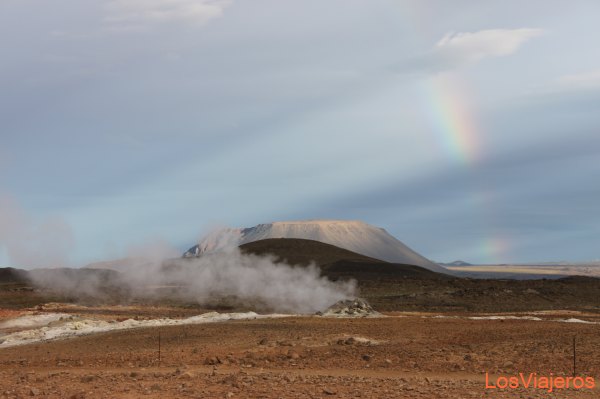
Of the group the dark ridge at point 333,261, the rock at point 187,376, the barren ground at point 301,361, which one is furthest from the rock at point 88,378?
the dark ridge at point 333,261

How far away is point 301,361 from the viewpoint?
26516 mm

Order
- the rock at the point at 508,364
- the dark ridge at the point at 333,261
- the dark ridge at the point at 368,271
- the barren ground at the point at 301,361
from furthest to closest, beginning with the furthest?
the dark ridge at the point at 333,261, the dark ridge at the point at 368,271, the rock at the point at 508,364, the barren ground at the point at 301,361

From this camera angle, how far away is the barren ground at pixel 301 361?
1905 cm

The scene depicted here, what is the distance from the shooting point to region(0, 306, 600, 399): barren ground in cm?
1905

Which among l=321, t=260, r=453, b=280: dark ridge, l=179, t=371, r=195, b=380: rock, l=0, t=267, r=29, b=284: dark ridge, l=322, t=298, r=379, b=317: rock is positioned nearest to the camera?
l=179, t=371, r=195, b=380: rock

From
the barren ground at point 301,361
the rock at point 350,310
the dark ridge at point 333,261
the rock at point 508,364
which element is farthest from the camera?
the dark ridge at point 333,261

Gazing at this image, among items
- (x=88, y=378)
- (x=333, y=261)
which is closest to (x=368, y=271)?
(x=333, y=261)

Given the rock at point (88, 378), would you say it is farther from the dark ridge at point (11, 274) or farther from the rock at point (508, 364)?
the dark ridge at point (11, 274)

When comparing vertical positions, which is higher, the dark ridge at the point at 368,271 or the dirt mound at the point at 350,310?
the dark ridge at the point at 368,271

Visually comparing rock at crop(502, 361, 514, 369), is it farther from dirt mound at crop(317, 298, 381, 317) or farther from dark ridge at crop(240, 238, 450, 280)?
dark ridge at crop(240, 238, 450, 280)

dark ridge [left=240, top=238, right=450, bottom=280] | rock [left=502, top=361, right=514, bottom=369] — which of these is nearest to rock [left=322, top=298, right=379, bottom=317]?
rock [left=502, top=361, right=514, bottom=369]

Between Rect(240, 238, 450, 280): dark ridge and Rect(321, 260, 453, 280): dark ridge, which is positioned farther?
Rect(240, 238, 450, 280): dark ridge

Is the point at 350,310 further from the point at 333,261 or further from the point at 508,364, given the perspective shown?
the point at 333,261

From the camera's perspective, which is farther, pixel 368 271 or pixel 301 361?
pixel 368 271
